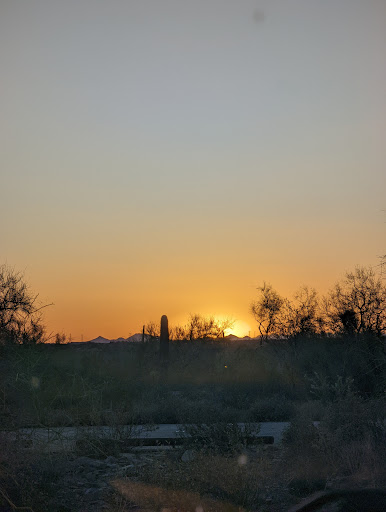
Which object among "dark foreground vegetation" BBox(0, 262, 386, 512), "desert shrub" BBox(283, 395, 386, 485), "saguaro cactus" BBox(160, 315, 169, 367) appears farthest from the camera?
"saguaro cactus" BBox(160, 315, 169, 367)

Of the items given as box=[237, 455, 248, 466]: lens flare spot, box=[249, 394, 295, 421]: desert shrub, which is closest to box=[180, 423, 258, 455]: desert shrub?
box=[237, 455, 248, 466]: lens flare spot

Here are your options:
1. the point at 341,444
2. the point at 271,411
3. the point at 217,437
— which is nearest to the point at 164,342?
the point at 271,411

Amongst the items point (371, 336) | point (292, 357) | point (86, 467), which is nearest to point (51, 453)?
point (86, 467)

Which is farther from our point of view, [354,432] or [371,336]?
[371,336]

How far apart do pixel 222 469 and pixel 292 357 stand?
763 inches

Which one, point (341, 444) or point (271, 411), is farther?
point (271, 411)

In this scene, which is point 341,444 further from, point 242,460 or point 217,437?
point 217,437

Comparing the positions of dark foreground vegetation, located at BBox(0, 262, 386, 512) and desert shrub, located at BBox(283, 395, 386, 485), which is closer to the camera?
dark foreground vegetation, located at BBox(0, 262, 386, 512)

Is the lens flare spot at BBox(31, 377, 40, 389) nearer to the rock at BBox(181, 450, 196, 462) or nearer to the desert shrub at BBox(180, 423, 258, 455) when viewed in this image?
the rock at BBox(181, 450, 196, 462)

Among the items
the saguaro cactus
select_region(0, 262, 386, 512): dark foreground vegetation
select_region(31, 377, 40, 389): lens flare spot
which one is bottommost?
select_region(0, 262, 386, 512): dark foreground vegetation

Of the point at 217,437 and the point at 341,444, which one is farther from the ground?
the point at 217,437

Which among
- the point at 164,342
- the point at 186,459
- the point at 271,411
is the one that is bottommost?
the point at 186,459

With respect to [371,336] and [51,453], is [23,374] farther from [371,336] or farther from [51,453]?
[371,336]

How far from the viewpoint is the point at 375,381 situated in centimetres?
2048
